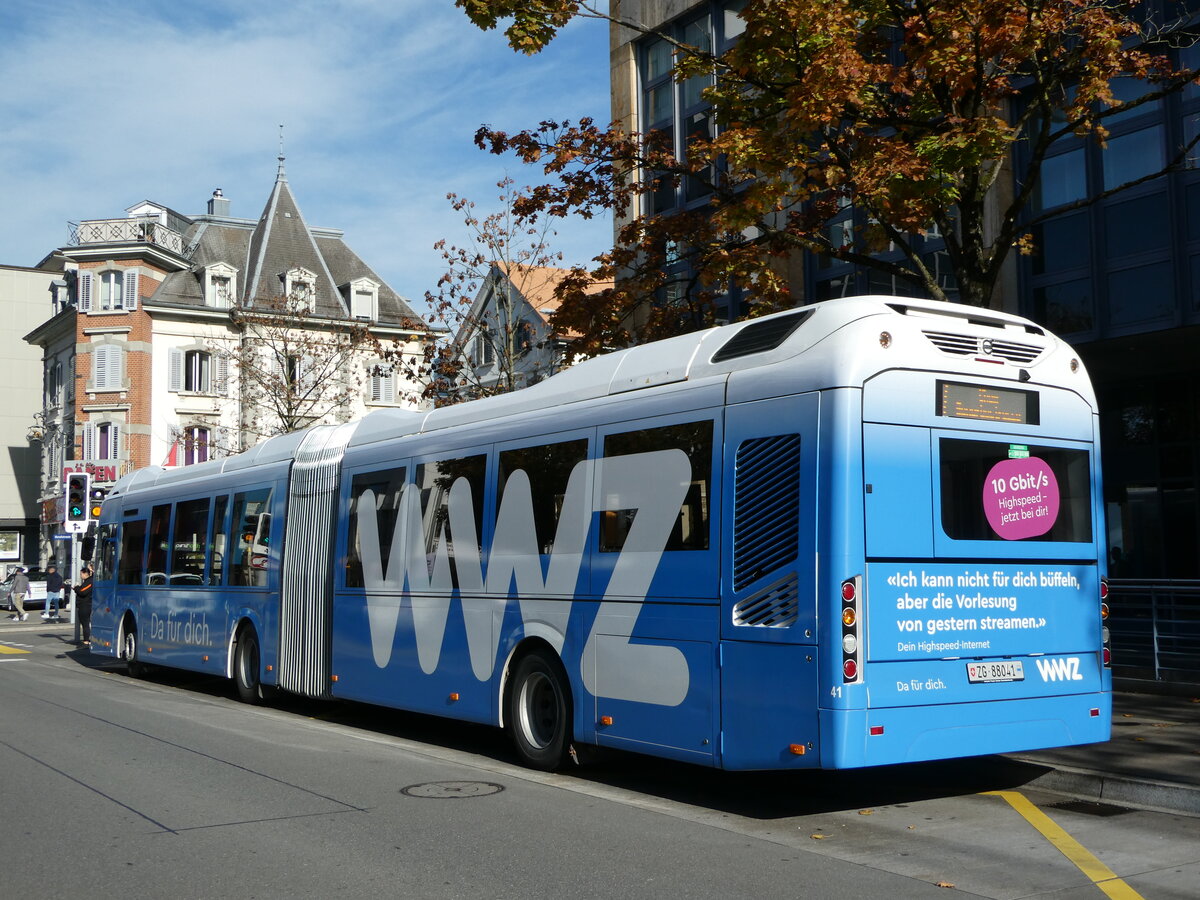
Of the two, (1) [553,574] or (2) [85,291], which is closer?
(1) [553,574]

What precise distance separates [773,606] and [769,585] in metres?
0.13

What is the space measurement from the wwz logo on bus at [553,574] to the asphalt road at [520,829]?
0.92m

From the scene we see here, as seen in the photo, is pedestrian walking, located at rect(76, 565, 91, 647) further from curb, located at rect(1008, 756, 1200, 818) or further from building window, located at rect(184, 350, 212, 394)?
building window, located at rect(184, 350, 212, 394)

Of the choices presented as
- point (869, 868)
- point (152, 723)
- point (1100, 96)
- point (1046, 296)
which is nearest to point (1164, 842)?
point (869, 868)

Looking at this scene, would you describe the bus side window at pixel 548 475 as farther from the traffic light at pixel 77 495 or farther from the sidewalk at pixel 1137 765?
the traffic light at pixel 77 495

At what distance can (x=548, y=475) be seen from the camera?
1045 centimetres

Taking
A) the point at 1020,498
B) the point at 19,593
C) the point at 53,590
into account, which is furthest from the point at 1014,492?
the point at 19,593

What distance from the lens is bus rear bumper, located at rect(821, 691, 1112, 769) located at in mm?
7504

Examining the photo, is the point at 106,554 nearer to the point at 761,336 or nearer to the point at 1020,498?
the point at 761,336

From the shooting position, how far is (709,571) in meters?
8.55

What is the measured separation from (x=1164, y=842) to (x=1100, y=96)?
23.2 ft

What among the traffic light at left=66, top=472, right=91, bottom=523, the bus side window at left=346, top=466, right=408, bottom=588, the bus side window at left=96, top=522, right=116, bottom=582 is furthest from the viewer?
the traffic light at left=66, top=472, right=91, bottom=523

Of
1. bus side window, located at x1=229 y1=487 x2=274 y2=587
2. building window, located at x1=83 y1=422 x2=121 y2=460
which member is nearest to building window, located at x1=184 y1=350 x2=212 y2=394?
building window, located at x1=83 y1=422 x2=121 y2=460

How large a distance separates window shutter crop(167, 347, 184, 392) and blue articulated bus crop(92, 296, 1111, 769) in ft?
167
